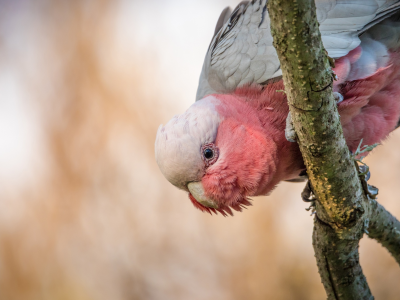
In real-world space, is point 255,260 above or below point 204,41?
below

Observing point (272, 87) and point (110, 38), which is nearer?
point (272, 87)

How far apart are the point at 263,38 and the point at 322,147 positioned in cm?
86

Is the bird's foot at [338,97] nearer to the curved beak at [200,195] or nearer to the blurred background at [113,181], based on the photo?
the curved beak at [200,195]

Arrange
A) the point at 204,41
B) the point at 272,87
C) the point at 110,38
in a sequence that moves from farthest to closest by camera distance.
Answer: the point at 110,38 → the point at 204,41 → the point at 272,87

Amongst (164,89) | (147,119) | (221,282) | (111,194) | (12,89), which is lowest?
(221,282)

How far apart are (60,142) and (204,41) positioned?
78.0 inches

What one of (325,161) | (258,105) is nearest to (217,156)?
(258,105)

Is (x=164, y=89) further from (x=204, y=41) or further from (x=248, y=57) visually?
(x=248, y=57)

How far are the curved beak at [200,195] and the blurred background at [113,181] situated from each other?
76.6 inches

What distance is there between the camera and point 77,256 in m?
4.00

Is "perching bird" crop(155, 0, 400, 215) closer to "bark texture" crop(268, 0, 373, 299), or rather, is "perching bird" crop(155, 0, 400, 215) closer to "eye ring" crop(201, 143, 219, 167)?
"eye ring" crop(201, 143, 219, 167)

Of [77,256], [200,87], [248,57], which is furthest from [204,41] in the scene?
[77,256]

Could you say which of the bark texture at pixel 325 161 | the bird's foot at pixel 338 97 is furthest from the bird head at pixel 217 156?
the bird's foot at pixel 338 97

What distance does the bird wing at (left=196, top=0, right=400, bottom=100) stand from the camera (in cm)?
193
